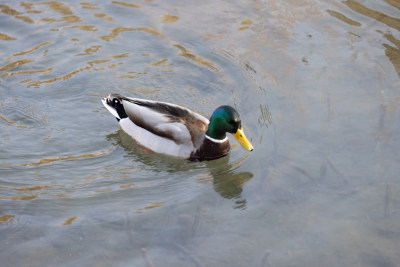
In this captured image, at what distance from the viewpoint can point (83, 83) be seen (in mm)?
7859

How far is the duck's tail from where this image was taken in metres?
7.12

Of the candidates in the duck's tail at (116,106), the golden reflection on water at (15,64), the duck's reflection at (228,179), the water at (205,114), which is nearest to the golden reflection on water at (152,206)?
the water at (205,114)

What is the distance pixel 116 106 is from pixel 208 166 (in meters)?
1.49

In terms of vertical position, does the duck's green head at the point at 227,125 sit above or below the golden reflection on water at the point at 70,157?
above

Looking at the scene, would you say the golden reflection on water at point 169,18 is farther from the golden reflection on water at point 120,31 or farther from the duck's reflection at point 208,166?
the duck's reflection at point 208,166

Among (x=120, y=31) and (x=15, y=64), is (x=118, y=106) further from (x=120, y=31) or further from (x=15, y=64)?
(x=120, y=31)

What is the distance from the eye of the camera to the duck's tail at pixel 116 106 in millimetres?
7121

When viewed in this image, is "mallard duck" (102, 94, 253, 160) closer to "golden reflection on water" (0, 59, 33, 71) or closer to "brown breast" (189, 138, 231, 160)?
"brown breast" (189, 138, 231, 160)

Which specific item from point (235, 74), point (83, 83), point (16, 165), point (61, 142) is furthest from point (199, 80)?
point (16, 165)

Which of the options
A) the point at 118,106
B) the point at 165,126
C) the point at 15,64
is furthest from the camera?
the point at 15,64

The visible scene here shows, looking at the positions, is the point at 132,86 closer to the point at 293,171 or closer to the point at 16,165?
the point at 16,165

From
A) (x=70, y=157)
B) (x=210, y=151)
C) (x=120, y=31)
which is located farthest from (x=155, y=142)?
(x=120, y=31)

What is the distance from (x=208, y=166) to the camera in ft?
21.6

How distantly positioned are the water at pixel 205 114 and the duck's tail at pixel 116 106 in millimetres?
259
